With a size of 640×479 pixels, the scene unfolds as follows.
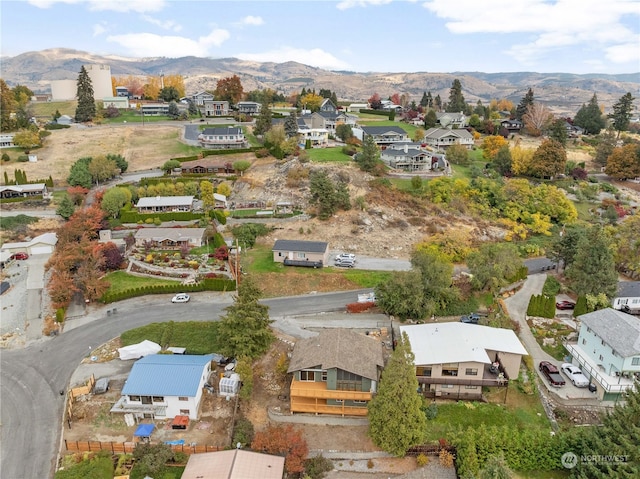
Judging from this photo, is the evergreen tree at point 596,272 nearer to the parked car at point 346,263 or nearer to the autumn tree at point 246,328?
the parked car at point 346,263

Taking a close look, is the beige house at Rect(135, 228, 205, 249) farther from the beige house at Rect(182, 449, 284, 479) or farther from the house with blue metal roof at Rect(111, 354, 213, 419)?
the beige house at Rect(182, 449, 284, 479)

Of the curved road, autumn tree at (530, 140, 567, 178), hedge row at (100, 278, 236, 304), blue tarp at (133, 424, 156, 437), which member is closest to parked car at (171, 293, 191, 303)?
the curved road

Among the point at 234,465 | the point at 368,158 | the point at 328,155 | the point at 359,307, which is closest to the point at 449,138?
the point at 368,158

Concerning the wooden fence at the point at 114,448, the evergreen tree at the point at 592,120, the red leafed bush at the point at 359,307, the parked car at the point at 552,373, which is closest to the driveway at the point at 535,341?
the parked car at the point at 552,373

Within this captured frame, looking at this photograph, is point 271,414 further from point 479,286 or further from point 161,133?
point 161,133

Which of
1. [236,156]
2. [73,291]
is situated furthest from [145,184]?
[73,291]

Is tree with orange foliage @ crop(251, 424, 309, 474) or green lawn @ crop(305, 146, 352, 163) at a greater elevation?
green lawn @ crop(305, 146, 352, 163)
